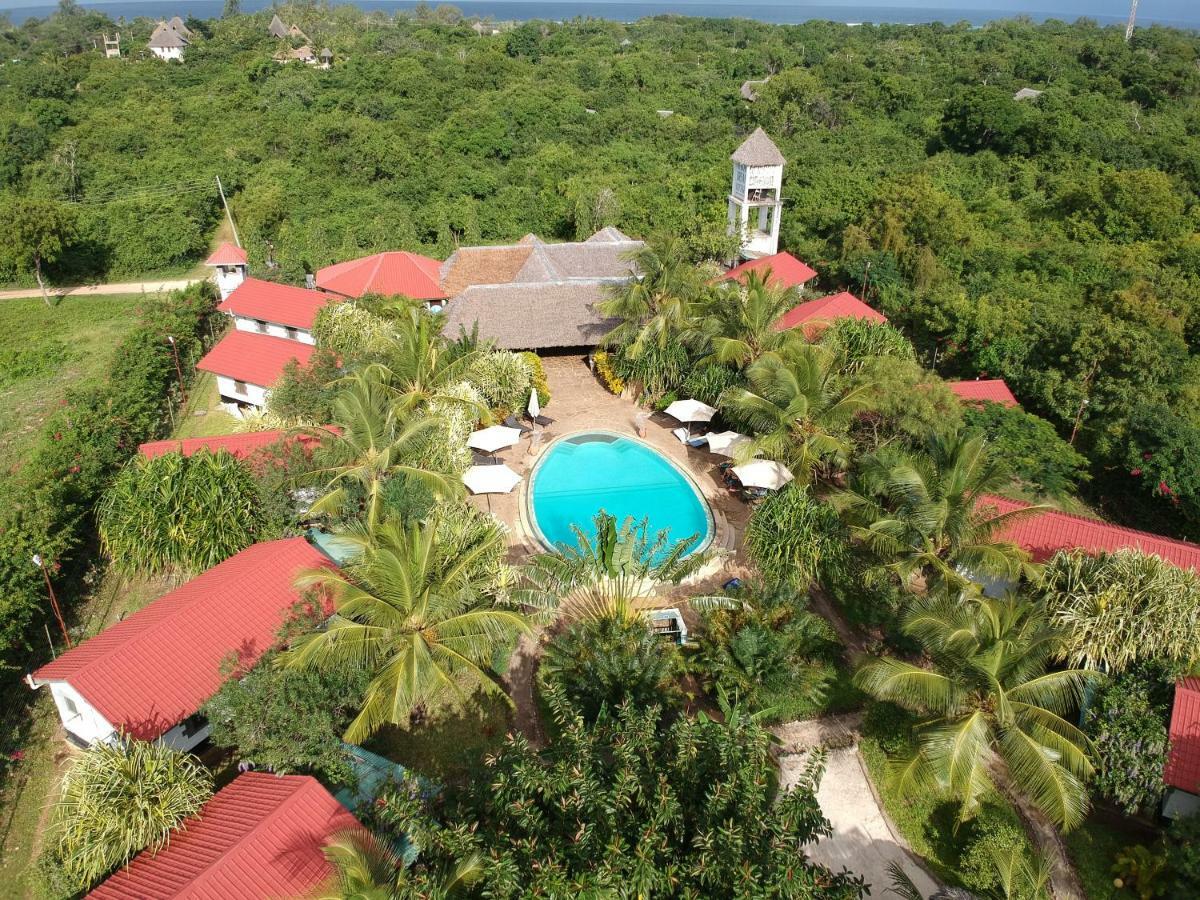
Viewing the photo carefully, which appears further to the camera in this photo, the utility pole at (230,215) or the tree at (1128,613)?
the utility pole at (230,215)

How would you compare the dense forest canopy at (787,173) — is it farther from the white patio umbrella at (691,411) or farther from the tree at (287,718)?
the tree at (287,718)

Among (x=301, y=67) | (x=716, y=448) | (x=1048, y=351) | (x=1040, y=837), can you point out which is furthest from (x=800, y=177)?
(x=301, y=67)

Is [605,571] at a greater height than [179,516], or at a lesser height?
greater

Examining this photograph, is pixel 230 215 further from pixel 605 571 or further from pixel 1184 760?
pixel 1184 760

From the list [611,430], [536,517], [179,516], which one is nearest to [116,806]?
[179,516]

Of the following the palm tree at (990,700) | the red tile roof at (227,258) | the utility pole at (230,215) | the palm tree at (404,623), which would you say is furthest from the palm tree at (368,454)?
the utility pole at (230,215)

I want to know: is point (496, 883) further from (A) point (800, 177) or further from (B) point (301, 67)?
(B) point (301, 67)
